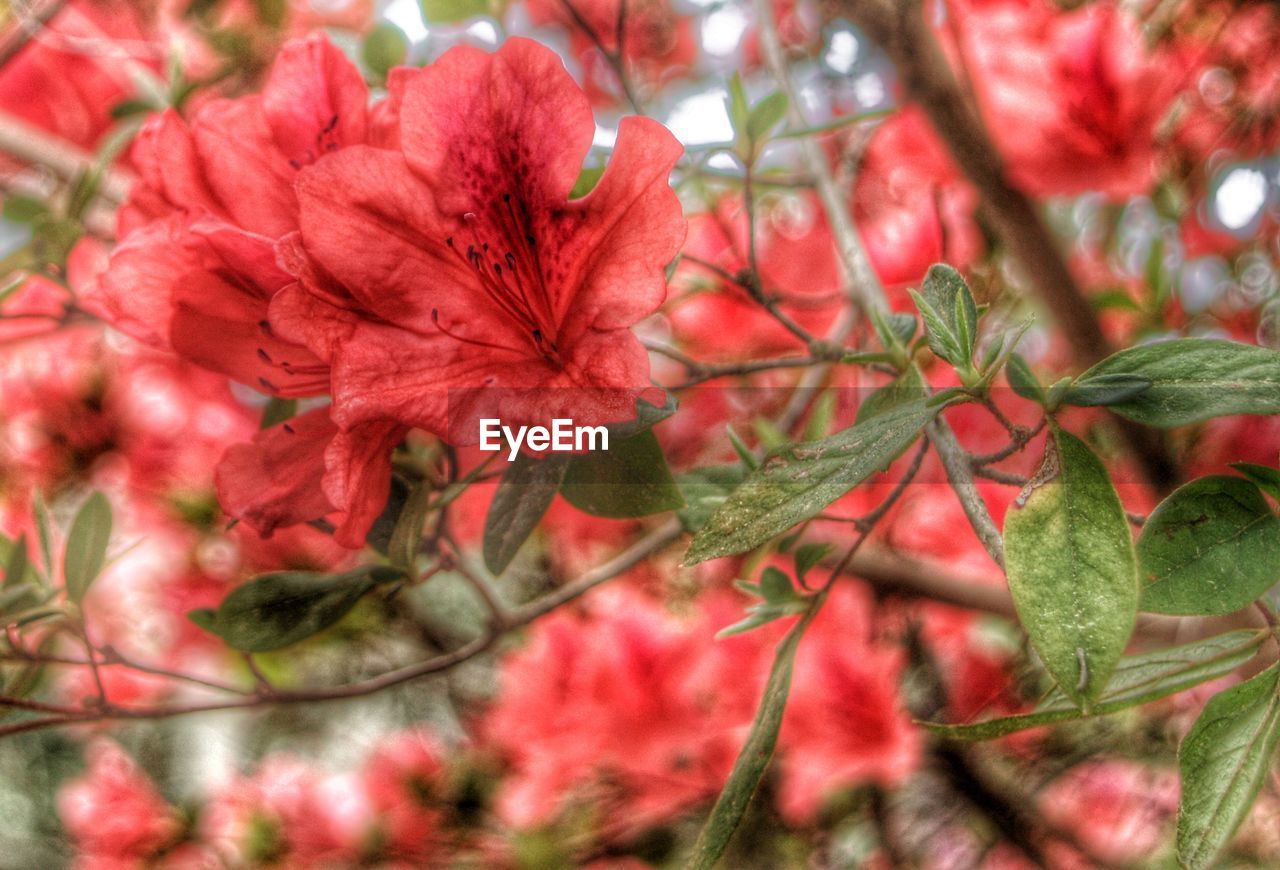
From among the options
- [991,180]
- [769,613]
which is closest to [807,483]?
[769,613]

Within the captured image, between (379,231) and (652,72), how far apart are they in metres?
1.11

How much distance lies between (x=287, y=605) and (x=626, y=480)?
197 millimetres

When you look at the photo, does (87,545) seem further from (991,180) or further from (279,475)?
(991,180)

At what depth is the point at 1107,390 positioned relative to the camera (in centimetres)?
34

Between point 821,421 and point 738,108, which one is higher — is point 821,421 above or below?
below

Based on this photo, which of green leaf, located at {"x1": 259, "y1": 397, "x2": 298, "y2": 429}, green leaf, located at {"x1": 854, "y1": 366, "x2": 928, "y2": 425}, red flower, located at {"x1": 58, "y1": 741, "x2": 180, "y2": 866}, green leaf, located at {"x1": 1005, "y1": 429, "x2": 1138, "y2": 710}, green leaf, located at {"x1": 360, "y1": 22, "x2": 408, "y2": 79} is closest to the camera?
green leaf, located at {"x1": 1005, "y1": 429, "x2": 1138, "y2": 710}

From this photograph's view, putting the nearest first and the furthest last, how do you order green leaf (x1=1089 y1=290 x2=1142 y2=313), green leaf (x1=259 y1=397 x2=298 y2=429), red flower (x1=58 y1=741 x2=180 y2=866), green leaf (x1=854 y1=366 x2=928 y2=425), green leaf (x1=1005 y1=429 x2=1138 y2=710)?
green leaf (x1=1005 y1=429 x2=1138 y2=710), green leaf (x1=854 y1=366 x2=928 y2=425), green leaf (x1=259 y1=397 x2=298 y2=429), green leaf (x1=1089 y1=290 x2=1142 y2=313), red flower (x1=58 y1=741 x2=180 y2=866)

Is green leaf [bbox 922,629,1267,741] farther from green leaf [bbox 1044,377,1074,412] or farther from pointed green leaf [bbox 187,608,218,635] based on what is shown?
pointed green leaf [bbox 187,608,218,635]

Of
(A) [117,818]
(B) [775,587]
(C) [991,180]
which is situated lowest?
(A) [117,818]

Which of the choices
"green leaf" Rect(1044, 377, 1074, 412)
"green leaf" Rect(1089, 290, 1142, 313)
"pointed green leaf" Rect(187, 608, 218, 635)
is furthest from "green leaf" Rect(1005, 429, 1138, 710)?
"green leaf" Rect(1089, 290, 1142, 313)

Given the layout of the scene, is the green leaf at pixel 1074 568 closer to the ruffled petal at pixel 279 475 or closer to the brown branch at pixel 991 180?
the ruffled petal at pixel 279 475

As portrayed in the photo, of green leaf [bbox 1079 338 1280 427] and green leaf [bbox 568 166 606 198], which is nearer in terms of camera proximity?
green leaf [bbox 1079 338 1280 427]

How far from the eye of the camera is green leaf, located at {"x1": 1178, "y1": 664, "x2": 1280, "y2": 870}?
0.32 m

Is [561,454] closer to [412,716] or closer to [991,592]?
[991,592]
